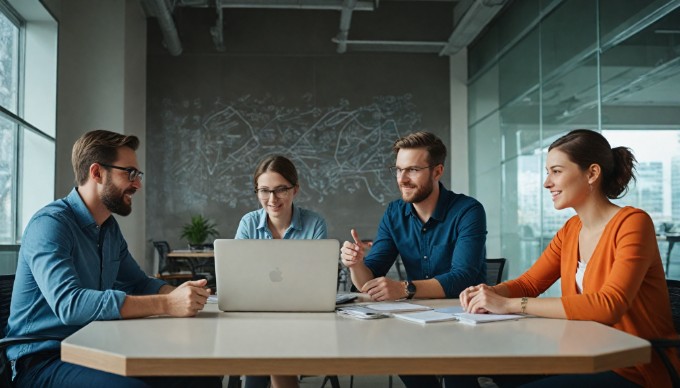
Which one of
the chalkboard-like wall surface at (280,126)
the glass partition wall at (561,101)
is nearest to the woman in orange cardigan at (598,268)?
the glass partition wall at (561,101)

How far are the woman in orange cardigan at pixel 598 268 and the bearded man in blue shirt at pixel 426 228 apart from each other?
352 mm

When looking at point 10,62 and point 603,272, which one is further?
point 10,62

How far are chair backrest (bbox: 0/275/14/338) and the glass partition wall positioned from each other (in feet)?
12.4

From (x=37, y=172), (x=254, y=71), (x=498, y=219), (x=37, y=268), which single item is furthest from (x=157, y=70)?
(x=37, y=268)

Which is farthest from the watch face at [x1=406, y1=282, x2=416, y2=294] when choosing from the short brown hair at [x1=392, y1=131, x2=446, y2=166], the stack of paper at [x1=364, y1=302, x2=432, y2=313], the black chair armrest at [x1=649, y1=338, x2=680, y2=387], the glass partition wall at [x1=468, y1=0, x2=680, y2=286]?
the glass partition wall at [x1=468, y1=0, x2=680, y2=286]

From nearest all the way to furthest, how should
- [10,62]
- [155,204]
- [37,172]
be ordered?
[10,62] < [37,172] < [155,204]

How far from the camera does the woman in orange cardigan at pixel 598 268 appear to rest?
68.9 inches

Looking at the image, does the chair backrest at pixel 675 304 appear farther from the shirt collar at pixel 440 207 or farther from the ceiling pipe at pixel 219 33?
the ceiling pipe at pixel 219 33

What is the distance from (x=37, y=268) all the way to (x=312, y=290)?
777mm

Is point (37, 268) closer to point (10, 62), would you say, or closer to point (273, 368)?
point (273, 368)

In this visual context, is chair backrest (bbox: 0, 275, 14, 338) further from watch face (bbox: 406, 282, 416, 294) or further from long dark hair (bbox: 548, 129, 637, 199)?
long dark hair (bbox: 548, 129, 637, 199)

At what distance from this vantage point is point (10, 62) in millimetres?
5797

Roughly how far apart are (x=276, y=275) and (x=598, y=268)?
929 mm

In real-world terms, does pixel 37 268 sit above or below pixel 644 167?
below
